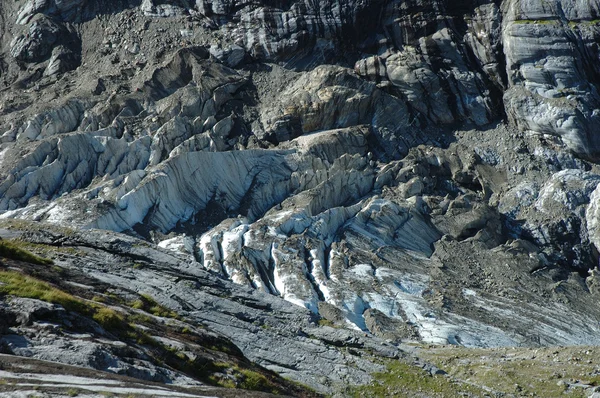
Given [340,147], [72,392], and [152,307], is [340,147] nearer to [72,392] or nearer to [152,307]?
[152,307]

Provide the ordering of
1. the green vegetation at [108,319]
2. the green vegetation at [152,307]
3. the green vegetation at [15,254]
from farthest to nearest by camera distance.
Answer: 1. the green vegetation at [152,307]
2. the green vegetation at [15,254]
3. the green vegetation at [108,319]

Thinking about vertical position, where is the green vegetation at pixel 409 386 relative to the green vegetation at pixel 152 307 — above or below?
below

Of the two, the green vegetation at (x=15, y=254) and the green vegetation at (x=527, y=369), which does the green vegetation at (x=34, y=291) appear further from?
the green vegetation at (x=527, y=369)

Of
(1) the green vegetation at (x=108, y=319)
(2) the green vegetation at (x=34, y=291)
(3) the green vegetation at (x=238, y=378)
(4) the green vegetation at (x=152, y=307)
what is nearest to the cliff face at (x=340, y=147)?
(4) the green vegetation at (x=152, y=307)

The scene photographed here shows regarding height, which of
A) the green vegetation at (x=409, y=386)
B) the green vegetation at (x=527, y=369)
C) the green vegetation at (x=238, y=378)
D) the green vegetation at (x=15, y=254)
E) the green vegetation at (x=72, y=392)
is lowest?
the green vegetation at (x=527, y=369)

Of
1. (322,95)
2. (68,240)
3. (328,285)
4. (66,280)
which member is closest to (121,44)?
(322,95)

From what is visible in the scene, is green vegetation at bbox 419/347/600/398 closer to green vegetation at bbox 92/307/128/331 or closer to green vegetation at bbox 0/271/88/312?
green vegetation at bbox 92/307/128/331

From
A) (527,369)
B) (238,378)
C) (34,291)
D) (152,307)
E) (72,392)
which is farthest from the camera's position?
(527,369)

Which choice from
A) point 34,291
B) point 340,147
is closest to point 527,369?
point 34,291

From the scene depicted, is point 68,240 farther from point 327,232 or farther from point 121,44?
point 121,44
